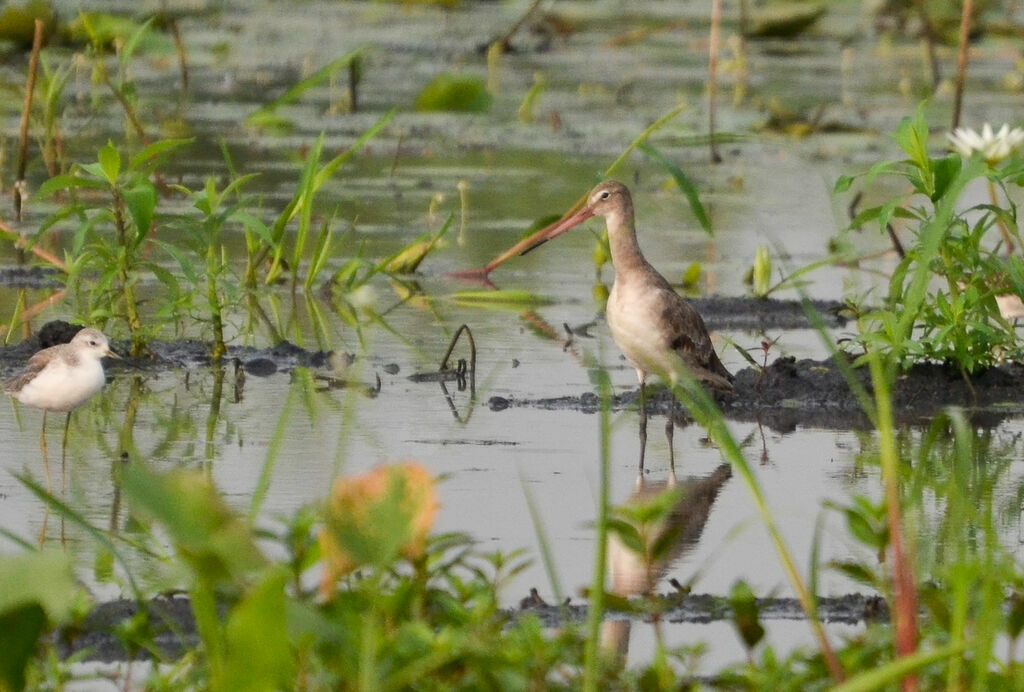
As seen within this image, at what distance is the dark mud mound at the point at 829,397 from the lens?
21.1 ft

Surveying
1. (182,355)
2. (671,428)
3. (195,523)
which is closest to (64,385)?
(182,355)

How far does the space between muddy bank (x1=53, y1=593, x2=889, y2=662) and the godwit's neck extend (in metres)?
2.65

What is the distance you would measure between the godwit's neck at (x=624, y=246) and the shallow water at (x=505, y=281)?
1.37ft

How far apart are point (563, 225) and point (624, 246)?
67 cm

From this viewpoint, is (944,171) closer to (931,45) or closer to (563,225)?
(563,225)

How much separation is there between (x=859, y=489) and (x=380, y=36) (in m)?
15.3

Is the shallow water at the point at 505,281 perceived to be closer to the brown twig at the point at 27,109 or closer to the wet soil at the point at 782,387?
the wet soil at the point at 782,387

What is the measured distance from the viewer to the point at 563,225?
299 inches

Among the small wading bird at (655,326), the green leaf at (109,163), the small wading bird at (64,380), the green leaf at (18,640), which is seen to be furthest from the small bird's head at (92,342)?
the green leaf at (18,640)

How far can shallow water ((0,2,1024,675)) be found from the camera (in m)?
5.05

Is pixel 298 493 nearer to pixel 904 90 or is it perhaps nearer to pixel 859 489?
pixel 859 489

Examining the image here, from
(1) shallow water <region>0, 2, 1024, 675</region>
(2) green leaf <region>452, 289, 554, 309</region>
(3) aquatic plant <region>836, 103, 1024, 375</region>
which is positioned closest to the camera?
(1) shallow water <region>0, 2, 1024, 675</region>

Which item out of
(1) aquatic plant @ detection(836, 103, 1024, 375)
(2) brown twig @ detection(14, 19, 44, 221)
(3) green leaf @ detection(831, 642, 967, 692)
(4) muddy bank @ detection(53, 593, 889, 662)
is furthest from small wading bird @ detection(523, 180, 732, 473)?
(3) green leaf @ detection(831, 642, 967, 692)

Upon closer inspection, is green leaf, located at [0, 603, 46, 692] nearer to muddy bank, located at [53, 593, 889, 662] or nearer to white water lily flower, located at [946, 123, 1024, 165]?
muddy bank, located at [53, 593, 889, 662]
